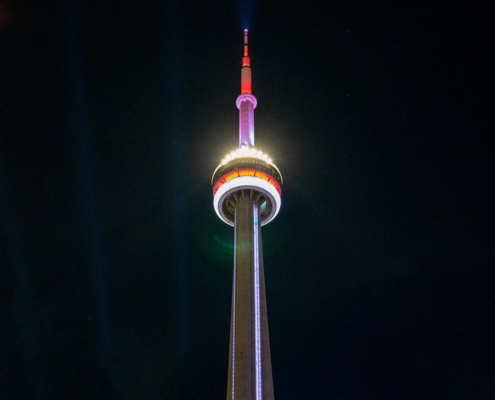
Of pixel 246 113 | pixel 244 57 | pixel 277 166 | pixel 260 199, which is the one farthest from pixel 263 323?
pixel 244 57

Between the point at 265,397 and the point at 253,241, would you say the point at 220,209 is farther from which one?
the point at 265,397

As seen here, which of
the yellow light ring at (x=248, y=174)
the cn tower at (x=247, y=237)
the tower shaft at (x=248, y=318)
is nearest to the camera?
the tower shaft at (x=248, y=318)

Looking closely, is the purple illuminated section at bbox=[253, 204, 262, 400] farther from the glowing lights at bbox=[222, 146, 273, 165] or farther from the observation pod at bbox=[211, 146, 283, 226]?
the glowing lights at bbox=[222, 146, 273, 165]

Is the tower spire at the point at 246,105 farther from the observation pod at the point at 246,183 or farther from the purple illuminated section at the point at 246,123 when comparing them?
the observation pod at the point at 246,183

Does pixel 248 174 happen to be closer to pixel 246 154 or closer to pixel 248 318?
pixel 246 154

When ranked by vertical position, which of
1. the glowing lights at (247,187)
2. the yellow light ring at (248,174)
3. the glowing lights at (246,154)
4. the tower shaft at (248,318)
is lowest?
the tower shaft at (248,318)

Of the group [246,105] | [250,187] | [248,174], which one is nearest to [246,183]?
[250,187]

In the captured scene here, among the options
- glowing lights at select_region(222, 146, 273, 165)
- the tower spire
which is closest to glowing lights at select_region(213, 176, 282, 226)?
glowing lights at select_region(222, 146, 273, 165)

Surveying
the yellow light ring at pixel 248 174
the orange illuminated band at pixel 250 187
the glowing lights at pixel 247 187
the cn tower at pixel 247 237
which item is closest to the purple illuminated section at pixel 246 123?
the cn tower at pixel 247 237
